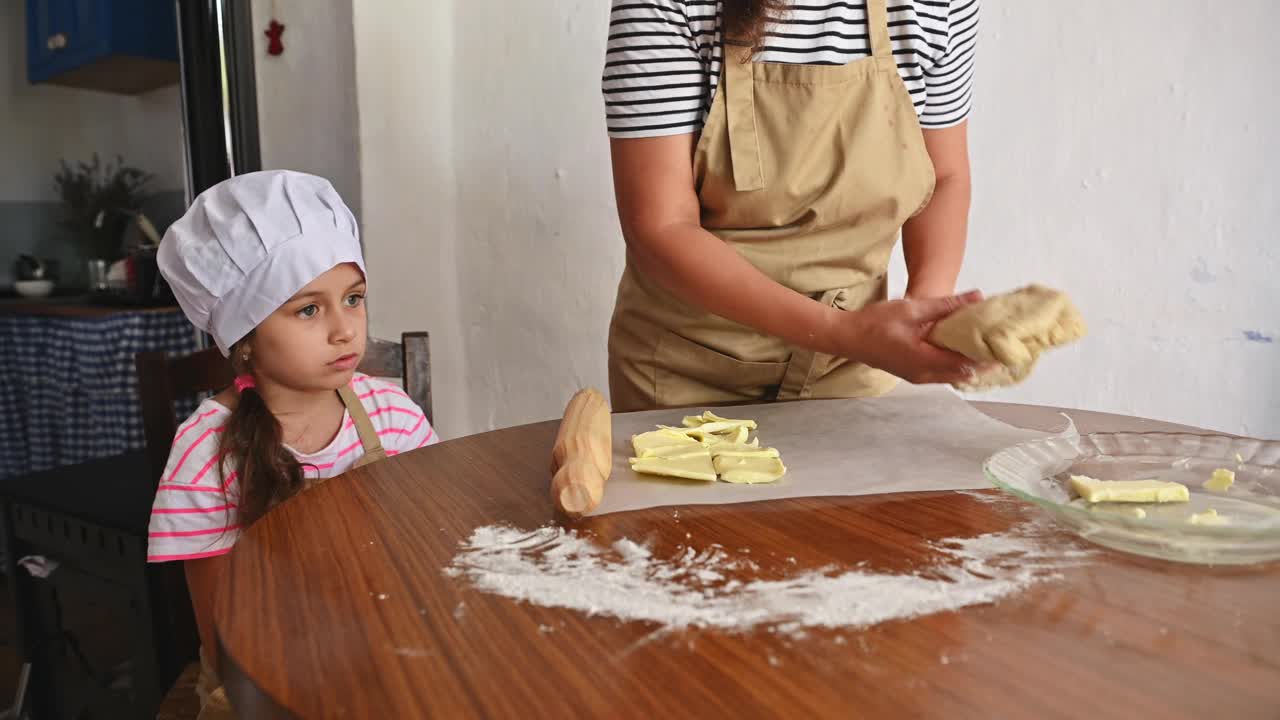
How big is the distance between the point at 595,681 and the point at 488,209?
209 centimetres

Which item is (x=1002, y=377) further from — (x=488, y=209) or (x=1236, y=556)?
(x=488, y=209)

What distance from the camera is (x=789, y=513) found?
71 centimetres

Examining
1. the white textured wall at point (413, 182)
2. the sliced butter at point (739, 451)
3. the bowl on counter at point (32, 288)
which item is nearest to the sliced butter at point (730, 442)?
the sliced butter at point (739, 451)

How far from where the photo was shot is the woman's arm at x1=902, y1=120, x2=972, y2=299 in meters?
1.31

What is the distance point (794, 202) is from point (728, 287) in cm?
20

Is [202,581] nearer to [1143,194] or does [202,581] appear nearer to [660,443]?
[660,443]

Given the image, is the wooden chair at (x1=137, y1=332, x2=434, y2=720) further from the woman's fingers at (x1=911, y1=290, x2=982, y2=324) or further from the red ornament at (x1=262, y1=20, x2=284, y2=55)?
the red ornament at (x1=262, y1=20, x2=284, y2=55)

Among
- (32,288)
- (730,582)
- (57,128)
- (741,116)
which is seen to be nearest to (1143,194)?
(741,116)

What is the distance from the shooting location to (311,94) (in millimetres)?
2373

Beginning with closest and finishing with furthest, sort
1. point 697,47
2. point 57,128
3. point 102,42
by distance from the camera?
point 697,47, point 102,42, point 57,128

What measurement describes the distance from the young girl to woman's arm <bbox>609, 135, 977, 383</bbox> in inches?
15.3

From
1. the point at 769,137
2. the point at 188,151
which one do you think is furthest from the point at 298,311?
the point at 188,151

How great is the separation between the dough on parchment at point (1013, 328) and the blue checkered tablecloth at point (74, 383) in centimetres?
256

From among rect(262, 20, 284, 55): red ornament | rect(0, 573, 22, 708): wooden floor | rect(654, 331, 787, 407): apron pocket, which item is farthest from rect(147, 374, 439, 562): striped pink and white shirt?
rect(262, 20, 284, 55): red ornament
